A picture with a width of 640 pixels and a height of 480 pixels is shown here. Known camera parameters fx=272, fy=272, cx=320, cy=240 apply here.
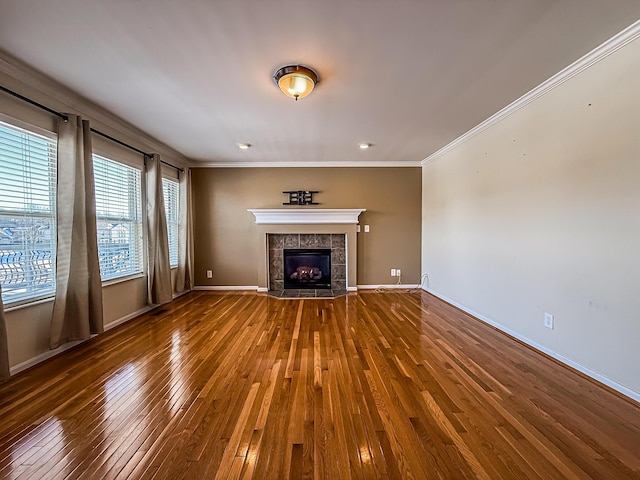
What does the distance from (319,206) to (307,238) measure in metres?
0.65

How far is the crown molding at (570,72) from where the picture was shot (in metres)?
1.80

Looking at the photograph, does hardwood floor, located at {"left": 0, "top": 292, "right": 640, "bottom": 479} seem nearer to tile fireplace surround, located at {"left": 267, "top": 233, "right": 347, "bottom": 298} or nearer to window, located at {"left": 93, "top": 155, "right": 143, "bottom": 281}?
window, located at {"left": 93, "top": 155, "right": 143, "bottom": 281}

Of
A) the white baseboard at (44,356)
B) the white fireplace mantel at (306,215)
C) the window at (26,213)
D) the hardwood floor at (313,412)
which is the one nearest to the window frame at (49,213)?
the window at (26,213)

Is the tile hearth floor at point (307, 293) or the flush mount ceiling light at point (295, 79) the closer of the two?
the flush mount ceiling light at point (295, 79)

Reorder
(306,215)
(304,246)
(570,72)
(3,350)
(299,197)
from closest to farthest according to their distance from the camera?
1. (3,350)
2. (570,72)
3. (306,215)
4. (299,197)
5. (304,246)

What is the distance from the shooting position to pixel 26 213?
2.32 metres

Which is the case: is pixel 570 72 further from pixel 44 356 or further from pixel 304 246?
pixel 44 356

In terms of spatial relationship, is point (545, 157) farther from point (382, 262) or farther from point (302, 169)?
point (302, 169)

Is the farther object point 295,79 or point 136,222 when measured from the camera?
point 136,222

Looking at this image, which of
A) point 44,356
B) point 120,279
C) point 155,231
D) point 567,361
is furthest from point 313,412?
point 155,231

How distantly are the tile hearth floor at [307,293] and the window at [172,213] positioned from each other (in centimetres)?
181

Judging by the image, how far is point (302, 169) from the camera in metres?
5.16

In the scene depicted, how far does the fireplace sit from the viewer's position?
17.3 ft

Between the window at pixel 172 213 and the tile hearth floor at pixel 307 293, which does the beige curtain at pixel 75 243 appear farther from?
the tile hearth floor at pixel 307 293
